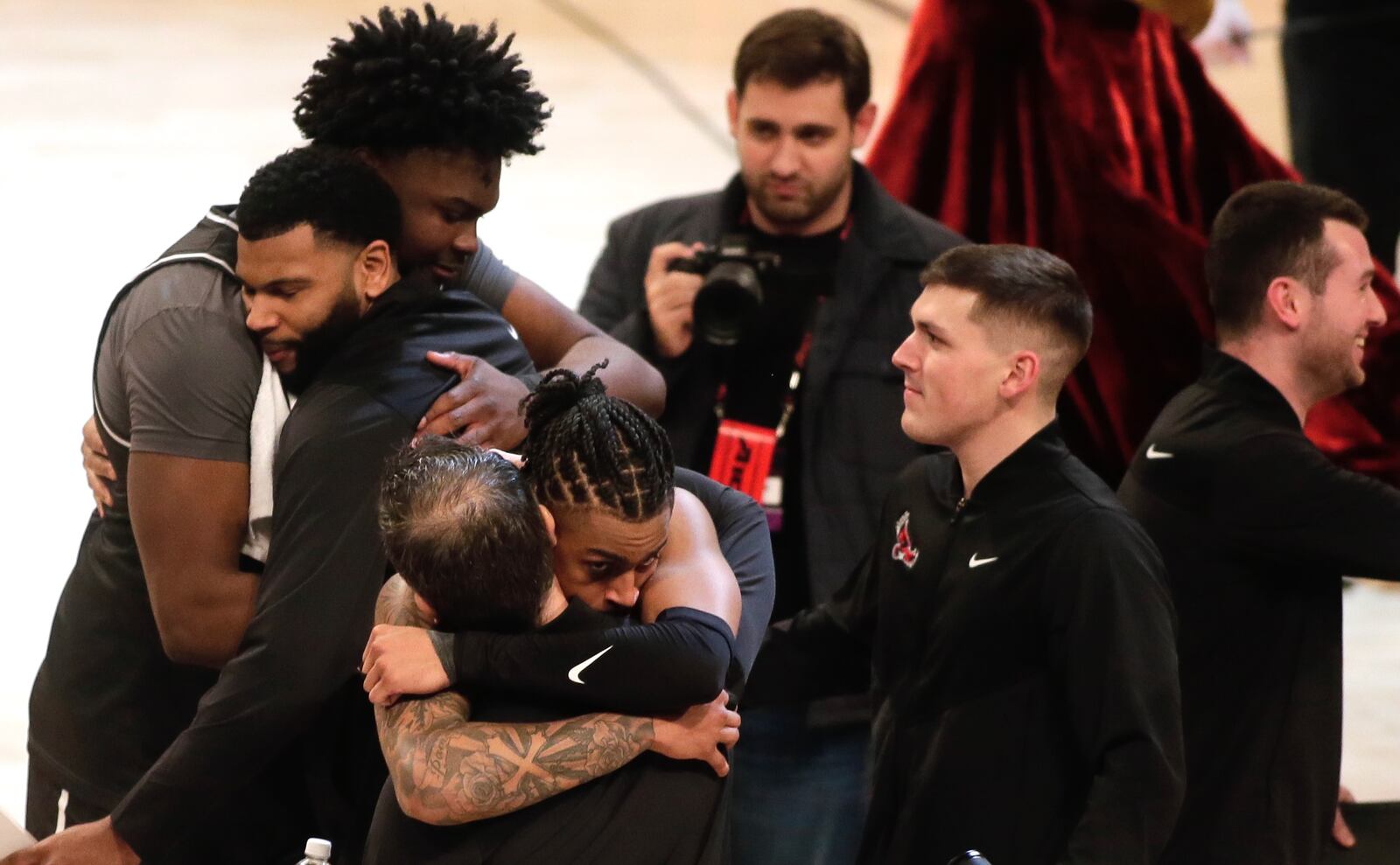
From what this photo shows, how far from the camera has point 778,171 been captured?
2943 millimetres

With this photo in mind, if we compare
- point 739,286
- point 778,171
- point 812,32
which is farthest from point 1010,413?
point 812,32

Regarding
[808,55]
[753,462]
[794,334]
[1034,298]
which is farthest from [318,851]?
[808,55]

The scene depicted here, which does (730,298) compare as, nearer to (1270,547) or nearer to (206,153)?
(1270,547)

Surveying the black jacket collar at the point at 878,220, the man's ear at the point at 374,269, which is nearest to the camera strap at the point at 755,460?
the black jacket collar at the point at 878,220

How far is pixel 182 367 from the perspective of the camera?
1.83 metres

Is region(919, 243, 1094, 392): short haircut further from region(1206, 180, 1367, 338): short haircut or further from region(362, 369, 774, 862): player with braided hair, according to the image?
region(362, 369, 774, 862): player with braided hair

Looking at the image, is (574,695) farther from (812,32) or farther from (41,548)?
(41,548)

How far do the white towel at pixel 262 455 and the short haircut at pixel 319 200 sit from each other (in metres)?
0.16

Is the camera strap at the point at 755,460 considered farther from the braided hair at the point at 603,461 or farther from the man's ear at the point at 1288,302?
the braided hair at the point at 603,461

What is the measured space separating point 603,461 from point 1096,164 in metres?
2.08

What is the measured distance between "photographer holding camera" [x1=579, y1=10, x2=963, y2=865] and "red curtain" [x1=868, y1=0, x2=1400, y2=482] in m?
0.53

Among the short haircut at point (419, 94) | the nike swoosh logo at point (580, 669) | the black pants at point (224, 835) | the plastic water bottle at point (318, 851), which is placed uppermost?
the short haircut at point (419, 94)

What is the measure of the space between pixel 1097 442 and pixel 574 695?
2.03 metres

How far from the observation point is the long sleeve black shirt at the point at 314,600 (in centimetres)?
181
